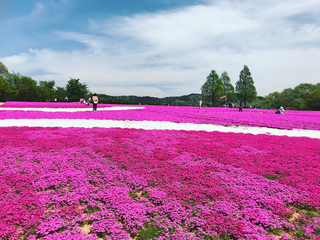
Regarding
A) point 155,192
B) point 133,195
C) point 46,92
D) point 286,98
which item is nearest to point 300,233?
point 155,192

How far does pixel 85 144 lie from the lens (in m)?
11.5

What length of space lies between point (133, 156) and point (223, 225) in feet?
18.2

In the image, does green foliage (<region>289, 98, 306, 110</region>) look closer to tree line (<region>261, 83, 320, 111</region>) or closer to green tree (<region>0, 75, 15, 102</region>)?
tree line (<region>261, 83, 320, 111</region>)

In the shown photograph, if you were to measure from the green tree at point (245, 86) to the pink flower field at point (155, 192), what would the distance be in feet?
259

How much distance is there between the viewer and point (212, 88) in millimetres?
86812

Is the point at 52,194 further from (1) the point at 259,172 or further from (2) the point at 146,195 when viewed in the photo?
(1) the point at 259,172

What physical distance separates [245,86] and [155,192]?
87768 mm

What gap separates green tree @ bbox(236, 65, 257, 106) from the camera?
275 feet

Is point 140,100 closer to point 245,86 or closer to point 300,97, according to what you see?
point 245,86

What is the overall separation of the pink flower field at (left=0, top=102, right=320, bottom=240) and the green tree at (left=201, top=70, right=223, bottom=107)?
77.2 m

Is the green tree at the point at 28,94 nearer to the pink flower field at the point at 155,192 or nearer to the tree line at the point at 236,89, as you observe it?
the tree line at the point at 236,89

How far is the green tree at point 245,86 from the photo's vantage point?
83819 millimetres

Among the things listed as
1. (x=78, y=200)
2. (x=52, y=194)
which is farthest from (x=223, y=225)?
(x=52, y=194)

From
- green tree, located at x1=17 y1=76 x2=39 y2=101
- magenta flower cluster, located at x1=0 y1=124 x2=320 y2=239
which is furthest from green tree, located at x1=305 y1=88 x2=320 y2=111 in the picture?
green tree, located at x1=17 y1=76 x2=39 y2=101
